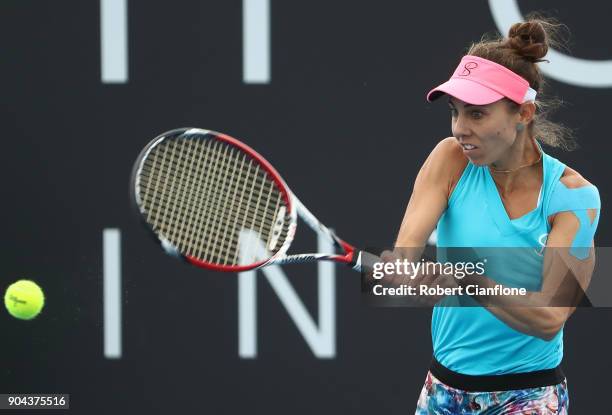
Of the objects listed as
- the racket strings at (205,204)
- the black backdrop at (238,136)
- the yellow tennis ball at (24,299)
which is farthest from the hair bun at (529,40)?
the yellow tennis ball at (24,299)

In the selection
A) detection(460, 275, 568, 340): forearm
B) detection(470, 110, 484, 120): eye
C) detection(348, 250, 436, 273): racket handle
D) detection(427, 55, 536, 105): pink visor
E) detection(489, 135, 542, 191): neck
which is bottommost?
detection(460, 275, 568, 340): forearm

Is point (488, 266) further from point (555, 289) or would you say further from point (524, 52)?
point (524, 52)

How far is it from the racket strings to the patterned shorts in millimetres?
642

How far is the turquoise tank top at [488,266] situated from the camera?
8.31 ft

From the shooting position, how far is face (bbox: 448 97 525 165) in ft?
8.18

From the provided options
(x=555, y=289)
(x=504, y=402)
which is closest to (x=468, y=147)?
(x=555, y=289)

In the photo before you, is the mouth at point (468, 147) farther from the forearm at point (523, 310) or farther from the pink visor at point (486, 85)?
the forearm at point (523, 310)

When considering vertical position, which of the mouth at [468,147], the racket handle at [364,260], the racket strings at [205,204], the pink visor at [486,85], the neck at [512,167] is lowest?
the racket handle at [364,260]

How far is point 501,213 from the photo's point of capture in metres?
2.54

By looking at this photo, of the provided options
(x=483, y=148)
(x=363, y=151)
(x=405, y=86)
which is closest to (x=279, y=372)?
(x=363, y=151)

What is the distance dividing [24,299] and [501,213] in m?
2.11

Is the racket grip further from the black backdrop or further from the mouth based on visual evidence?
the black backdrop

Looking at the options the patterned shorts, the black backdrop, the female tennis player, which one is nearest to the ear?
the female tennis player

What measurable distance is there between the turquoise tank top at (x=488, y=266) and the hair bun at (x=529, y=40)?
259mm
